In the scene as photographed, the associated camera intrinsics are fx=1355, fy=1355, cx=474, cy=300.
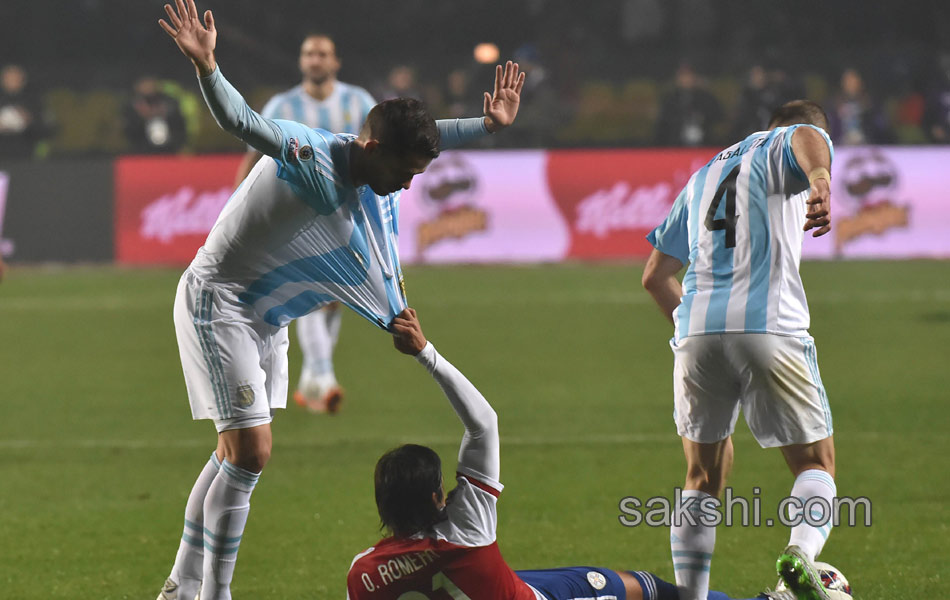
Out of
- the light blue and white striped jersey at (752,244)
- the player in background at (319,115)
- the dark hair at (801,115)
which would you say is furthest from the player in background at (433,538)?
the player in background at (319,115)

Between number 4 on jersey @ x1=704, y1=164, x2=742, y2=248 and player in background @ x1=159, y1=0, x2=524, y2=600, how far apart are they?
0.96m

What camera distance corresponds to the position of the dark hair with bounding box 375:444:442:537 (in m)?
3.87

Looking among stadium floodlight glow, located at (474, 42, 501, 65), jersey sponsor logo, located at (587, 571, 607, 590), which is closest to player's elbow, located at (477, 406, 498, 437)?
jersey sponsor logo, located at (587, 571, 607, 590)

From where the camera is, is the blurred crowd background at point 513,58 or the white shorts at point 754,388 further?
the blurred crowd background at point 513,58

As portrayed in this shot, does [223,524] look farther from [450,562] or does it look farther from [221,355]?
[450,562]

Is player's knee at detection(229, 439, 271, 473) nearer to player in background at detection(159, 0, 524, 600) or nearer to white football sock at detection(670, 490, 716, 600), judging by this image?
player in background at detection(159, 0, 524, 600)

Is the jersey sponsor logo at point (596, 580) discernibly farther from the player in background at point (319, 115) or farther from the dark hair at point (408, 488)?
the player in background at point (319, 115)

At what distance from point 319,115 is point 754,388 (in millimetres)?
5081

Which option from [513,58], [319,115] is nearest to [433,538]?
[319,115]

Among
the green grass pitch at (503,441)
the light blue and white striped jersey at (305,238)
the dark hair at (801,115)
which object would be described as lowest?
the green grass pitch at (503,441)

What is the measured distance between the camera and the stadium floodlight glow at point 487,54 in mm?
22672

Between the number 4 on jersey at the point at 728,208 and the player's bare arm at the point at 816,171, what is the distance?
9.9 inches

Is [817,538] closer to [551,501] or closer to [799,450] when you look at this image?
[799,450]

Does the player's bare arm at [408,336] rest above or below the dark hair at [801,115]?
below
